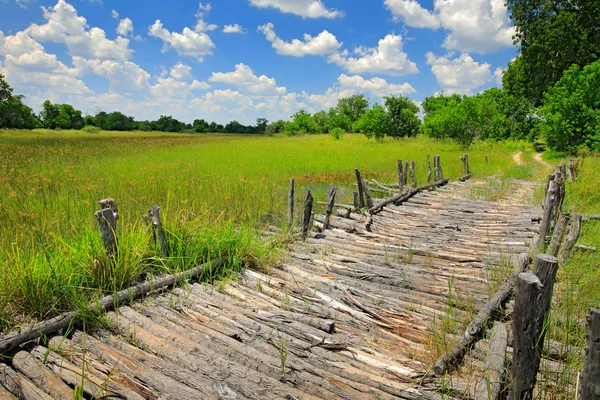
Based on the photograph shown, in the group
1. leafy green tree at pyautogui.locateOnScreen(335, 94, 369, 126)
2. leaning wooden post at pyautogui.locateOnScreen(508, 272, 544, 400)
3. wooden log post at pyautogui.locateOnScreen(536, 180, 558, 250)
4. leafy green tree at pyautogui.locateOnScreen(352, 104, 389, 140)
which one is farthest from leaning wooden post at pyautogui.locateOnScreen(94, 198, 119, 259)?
leafy green tree at pyautogui.locateOnScreen(335, 94, 369, 126)

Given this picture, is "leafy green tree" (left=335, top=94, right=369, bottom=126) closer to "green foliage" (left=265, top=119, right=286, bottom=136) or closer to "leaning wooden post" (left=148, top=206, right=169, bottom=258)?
"green foliage" (left=265, top=119, right=286, bottom=136)

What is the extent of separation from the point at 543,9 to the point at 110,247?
33884 millimetres

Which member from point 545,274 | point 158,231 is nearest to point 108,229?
point 158,231

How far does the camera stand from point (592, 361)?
198cm

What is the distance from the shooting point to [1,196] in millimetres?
6984

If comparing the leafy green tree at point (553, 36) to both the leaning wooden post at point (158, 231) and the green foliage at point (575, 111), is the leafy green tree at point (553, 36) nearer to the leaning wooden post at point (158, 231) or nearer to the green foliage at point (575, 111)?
the green foliage at point (575, 111)

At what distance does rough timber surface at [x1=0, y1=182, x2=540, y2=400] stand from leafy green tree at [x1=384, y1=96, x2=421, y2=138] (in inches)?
1293

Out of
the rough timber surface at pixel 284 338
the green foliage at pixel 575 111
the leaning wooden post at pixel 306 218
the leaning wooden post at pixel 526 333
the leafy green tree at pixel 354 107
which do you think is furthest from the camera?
the leafy green tree at pixel 354 107

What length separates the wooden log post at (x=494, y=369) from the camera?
8.22 feet

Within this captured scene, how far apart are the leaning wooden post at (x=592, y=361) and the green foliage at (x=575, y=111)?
68.3 feet

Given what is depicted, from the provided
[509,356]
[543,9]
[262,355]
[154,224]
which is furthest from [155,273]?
[543,9]

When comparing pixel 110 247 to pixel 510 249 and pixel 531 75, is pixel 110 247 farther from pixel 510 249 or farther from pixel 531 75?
pixel 531 75

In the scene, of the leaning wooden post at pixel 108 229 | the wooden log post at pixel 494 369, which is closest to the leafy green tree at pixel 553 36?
the wooden log post at pixel 494 369

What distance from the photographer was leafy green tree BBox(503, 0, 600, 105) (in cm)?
2556
